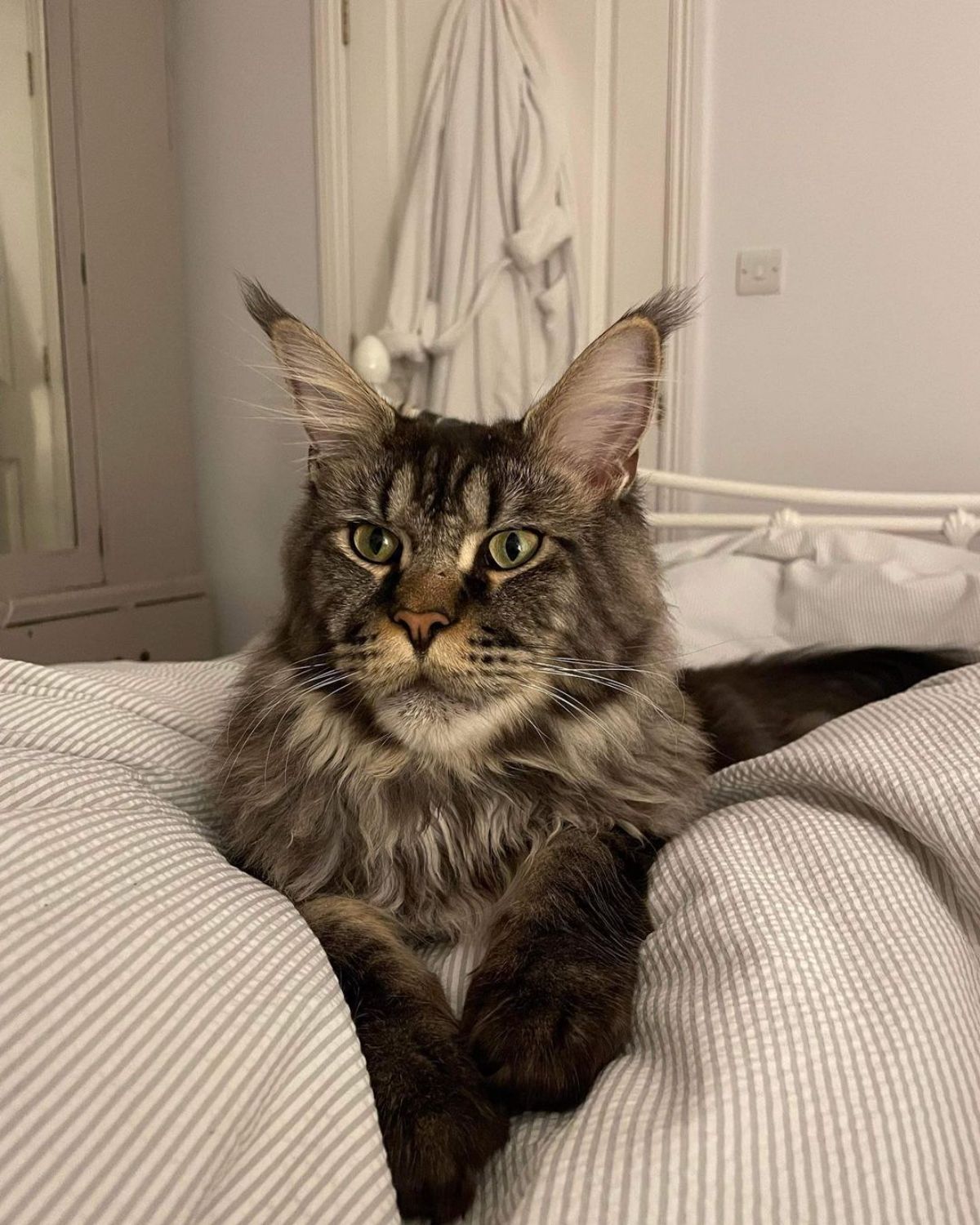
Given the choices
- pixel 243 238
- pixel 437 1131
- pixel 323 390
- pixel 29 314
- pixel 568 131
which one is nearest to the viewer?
pixel 437 1131

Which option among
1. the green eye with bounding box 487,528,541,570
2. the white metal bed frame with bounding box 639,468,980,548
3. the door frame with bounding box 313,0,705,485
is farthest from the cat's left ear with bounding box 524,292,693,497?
the door frame with bounding box 313,0,705,485

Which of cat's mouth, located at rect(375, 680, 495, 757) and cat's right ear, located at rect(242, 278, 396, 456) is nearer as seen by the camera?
cat's mouth, located at rect(375, 680, 495, 757)

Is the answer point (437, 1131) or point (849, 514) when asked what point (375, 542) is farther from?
point (849, 514)

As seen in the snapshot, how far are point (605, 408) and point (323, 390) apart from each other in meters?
0.33

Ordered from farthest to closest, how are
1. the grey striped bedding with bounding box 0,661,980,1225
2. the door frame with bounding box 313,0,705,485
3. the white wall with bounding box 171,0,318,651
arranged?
the white wall with bounding box 171,0,318,651
the door frame with bounding box 313,0,705,485
the grey striped bedding with bounding box 0,661,980,1225

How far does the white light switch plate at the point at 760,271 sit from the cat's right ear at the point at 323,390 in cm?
175

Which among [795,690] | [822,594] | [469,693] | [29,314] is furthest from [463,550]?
[29,314]

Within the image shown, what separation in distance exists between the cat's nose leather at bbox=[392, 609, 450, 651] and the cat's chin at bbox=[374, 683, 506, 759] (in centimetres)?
4

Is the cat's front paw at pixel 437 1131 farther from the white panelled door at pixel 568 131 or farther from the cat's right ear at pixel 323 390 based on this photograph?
the white panelled door at pixel 568 131

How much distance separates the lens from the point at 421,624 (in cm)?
84

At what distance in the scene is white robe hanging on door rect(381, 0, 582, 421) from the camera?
253 centimetres

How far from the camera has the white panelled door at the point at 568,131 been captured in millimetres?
2496

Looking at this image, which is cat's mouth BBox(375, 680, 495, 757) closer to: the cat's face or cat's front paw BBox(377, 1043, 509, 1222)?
the cat's face

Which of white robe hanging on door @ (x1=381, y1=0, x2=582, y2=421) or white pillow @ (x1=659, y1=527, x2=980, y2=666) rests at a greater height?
white robe hanging on door @ (x1=381, y1=0, x2=582, y2=421)
